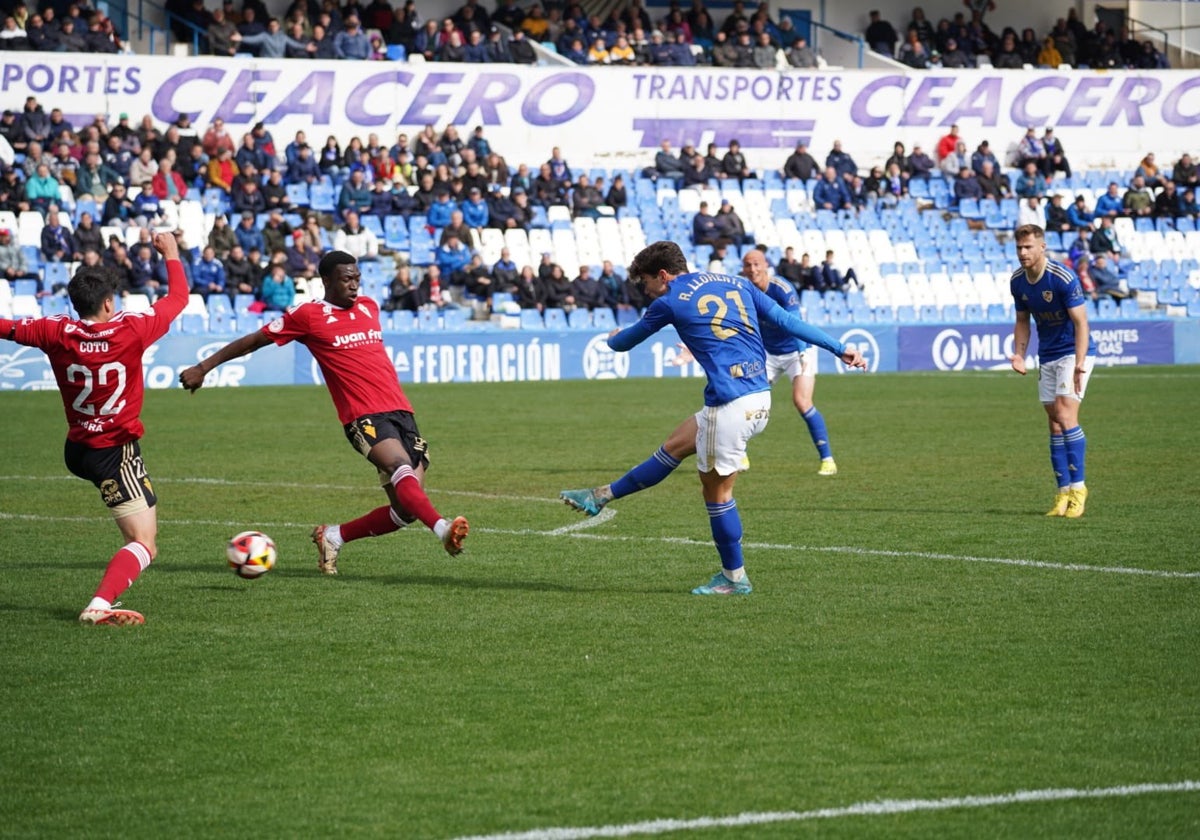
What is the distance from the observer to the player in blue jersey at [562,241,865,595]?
343 inches

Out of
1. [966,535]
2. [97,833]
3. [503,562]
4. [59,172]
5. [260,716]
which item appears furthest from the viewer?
[59,172]

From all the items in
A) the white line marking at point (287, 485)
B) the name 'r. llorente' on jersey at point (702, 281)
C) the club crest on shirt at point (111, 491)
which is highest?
the name 'r. llorente' on jersey at point (702, 281)

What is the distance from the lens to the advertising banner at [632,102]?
33.2 m

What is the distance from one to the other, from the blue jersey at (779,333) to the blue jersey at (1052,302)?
2945 millimetres

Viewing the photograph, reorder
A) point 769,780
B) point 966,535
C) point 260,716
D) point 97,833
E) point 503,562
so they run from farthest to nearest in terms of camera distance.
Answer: point 966,535
point 503,562
point 260,716
point 769,780
point 97,833

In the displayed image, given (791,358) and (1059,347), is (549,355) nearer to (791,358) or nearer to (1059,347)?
(791,358)

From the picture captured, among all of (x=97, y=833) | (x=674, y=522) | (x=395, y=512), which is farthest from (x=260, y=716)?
(x=674, y=522)

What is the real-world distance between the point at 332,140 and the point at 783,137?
1231 centimetres

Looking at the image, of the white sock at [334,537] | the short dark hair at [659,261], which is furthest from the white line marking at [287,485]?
the short dark hair at [659,261]

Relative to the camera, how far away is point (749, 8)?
42.6 m

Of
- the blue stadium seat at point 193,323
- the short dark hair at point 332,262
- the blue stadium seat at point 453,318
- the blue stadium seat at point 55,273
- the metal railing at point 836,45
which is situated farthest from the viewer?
the metal railing at point 836,45

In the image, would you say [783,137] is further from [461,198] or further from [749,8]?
[461,198]

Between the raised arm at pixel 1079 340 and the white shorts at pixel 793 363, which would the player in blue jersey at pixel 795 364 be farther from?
the raised arm at pixel 1079 340

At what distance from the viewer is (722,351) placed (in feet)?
28.7
